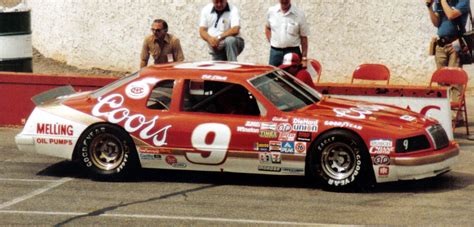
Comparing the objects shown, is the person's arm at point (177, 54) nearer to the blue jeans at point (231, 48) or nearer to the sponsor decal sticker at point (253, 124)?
the blue jeans at point (231, 48)

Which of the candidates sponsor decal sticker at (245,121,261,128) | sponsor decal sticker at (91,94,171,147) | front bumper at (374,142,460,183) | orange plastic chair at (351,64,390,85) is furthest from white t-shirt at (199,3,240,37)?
front bumper at (374,142,460,183)

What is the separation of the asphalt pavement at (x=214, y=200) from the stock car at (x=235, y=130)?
24cm

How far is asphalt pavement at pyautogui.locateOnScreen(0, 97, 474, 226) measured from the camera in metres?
10.5

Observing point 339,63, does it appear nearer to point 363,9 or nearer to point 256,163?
point 363,9

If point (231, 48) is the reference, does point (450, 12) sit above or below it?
above

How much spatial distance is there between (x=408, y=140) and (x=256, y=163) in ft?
5.08

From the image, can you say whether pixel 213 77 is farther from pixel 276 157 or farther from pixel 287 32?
pixel 287 32

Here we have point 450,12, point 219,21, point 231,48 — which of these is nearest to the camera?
point 231,48

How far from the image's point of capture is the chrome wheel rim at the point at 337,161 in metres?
11.6

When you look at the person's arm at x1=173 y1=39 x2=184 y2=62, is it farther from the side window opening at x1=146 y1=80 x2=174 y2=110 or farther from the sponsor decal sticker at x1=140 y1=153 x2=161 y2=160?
the sponsor decal sticker at x1=140 y1=153 x2=161 y2=160

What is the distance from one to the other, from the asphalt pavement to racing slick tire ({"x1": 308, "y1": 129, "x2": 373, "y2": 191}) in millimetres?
121

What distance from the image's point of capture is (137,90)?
12.4 m

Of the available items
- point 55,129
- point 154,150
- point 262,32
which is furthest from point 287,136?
point 262,32

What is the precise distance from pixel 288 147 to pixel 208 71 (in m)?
1.29
